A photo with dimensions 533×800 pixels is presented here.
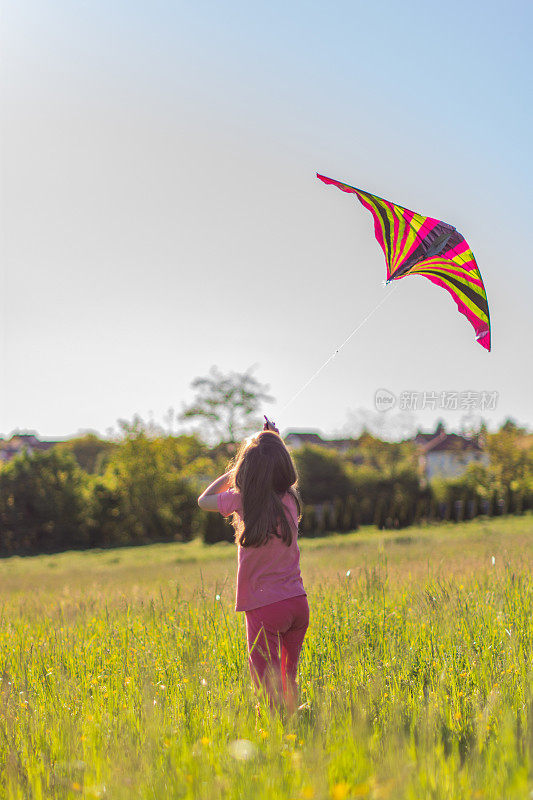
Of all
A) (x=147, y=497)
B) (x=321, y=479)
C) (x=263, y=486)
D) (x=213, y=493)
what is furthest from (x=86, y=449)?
(x=263, y=486)

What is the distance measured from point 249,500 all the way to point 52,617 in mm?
3965

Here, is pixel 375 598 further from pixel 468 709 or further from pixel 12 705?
pixel 12 705

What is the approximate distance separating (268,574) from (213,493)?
2.32 feet

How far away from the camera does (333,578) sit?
7156 mm

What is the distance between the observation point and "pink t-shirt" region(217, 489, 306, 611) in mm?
3879

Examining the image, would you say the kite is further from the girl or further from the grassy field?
the girl

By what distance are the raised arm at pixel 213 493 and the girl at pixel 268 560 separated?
0.22 metres

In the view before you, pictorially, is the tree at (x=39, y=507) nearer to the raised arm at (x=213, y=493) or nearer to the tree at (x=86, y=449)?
the raised arm at (x=213, y=493)

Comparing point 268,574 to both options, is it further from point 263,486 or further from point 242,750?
point 242,750

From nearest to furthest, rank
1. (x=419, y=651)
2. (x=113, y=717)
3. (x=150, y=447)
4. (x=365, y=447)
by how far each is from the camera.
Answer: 1. (x=113, y=717)
2. (x=419, y=651)
3. (x=150, y=447)
4. (x=365, y=447)

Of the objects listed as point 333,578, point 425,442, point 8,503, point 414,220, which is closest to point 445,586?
point 333,578

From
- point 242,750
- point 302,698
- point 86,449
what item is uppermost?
point 86,449

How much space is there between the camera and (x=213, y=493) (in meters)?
4.36

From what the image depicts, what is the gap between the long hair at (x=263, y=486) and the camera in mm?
3898
